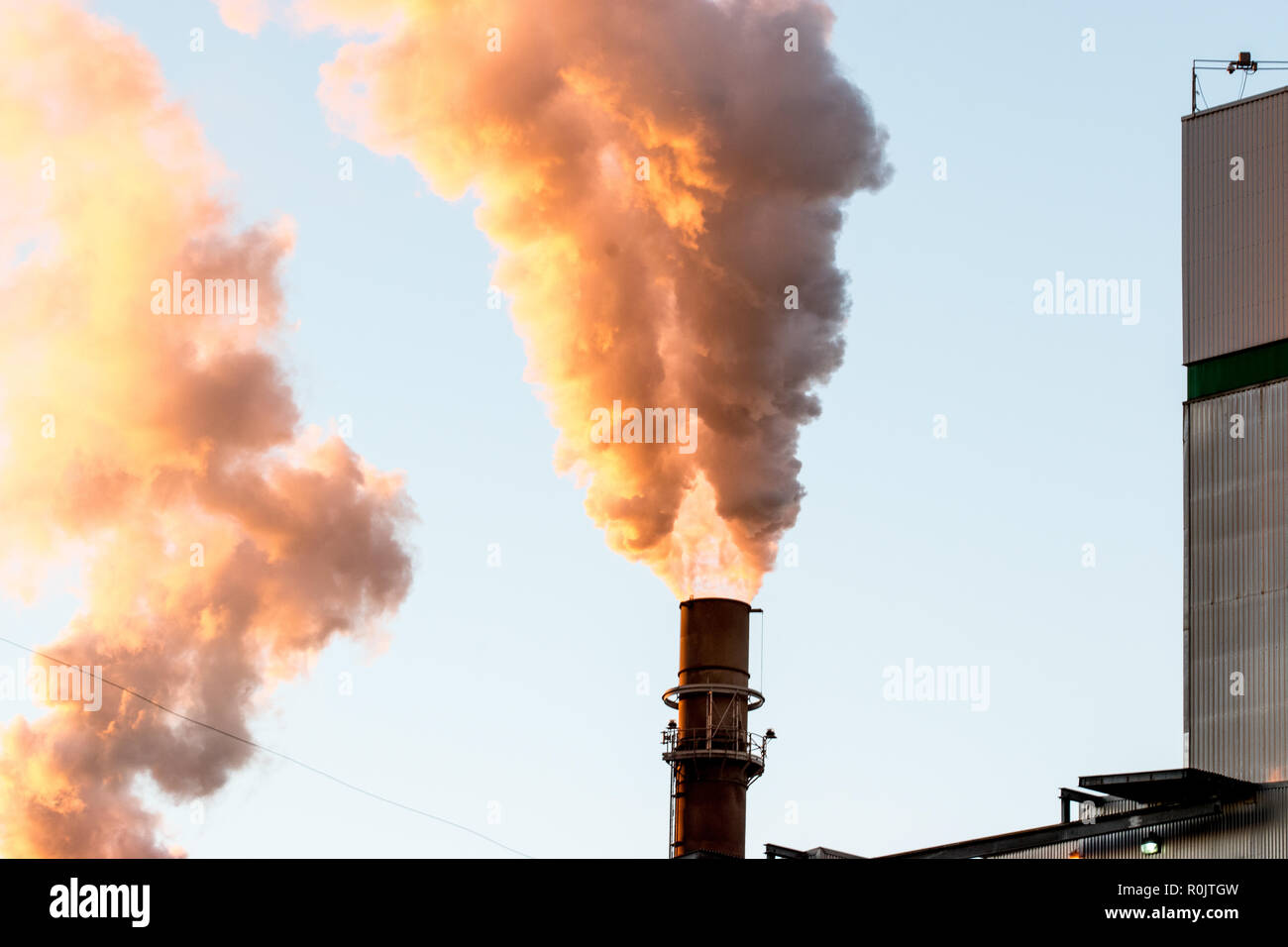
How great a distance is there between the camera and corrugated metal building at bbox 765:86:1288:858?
4088 centimetres

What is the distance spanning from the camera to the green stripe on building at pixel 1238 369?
46.3m

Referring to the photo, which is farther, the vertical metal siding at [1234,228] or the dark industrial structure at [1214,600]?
the vertical metal siding at [1234,228]

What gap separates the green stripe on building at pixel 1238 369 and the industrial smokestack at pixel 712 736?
13.1 metres

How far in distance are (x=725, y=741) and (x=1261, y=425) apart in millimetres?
15544

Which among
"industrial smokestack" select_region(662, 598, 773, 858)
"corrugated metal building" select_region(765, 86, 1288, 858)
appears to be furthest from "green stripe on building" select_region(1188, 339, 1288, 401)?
"industrial smokestack" select_region(662, 598, 773, 858)

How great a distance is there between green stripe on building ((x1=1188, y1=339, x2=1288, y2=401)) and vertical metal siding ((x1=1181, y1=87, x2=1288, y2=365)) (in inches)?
7.8

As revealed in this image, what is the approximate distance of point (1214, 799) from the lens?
39656 mm

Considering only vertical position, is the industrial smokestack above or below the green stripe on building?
below

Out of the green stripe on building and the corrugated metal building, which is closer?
the corrugated metal building

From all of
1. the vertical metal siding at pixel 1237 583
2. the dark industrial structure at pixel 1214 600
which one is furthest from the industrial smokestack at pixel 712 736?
the vertical metal siding at pixel 1237 583

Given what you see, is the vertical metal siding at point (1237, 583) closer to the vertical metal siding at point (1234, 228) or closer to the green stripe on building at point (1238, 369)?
the green stripe on building at point (1238, 369)

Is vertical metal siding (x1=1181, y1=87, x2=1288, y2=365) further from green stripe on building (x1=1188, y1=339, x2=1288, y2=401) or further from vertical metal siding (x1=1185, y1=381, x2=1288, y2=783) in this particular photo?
vertical metal siding (x1=1185, y1=381, x2=1288, y2=783)
